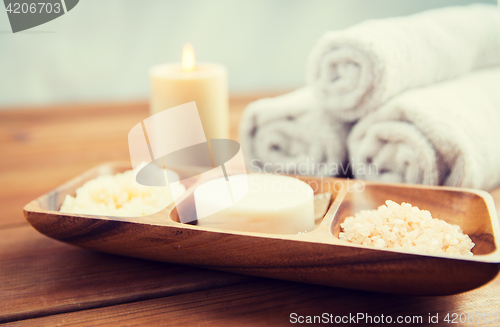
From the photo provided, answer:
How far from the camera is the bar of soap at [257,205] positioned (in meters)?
0.38

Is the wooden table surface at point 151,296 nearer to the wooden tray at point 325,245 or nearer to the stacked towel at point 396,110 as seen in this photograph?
the wooden tray at point 325,245

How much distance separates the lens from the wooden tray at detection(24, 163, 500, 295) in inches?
11.4

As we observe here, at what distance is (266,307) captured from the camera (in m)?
0.34

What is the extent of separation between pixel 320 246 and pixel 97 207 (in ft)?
0.78

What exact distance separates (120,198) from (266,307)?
197 millimetres

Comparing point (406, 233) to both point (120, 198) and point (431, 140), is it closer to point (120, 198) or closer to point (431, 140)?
point (431, 140)

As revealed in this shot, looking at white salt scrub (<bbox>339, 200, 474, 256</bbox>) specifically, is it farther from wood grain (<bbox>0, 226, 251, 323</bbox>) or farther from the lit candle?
the lit candle

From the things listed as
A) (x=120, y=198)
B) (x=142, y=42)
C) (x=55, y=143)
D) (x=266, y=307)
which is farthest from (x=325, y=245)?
(x=142, y=42)

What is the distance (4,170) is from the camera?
70cm

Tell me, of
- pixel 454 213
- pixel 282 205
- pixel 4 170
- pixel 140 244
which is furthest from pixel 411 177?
pixel 4 170

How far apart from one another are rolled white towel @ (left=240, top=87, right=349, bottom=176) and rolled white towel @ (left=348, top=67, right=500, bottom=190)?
0.03 metres

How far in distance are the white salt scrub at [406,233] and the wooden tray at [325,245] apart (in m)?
0.02

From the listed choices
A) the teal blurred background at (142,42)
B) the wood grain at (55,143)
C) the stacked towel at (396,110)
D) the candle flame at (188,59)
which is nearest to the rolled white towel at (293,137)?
the stacked towel at (396,110)

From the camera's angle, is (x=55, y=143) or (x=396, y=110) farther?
(x=55, y=143)
